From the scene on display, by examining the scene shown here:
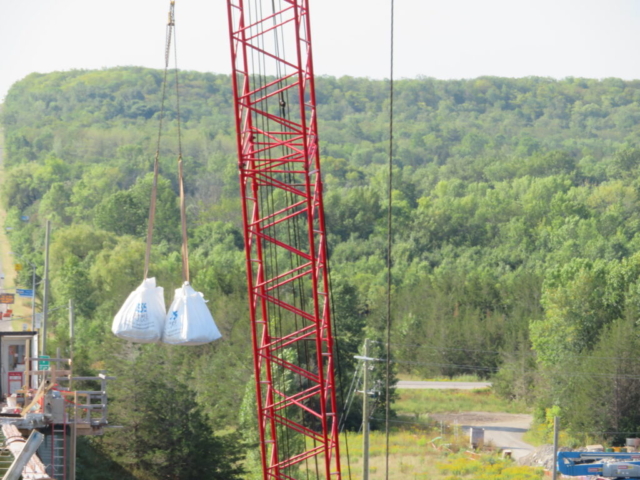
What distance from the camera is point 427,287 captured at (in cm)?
10325

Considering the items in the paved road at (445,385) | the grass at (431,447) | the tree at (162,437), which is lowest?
the paved road at (445,385)

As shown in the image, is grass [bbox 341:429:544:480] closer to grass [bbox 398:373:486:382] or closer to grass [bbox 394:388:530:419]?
grass [bbox 394:388:530:419]

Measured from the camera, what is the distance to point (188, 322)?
909 inches

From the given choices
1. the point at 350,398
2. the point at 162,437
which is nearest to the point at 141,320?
the point at 162,437

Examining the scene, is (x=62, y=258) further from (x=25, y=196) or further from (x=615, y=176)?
(x=615, y=176)

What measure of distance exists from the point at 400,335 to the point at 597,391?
1134 inches

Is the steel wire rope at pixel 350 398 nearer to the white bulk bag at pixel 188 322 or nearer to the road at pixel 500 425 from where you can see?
the road at pixel 500 425

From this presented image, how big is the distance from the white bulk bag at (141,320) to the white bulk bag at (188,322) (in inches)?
9.7

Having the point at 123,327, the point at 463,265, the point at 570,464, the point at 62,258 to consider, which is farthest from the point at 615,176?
the point at 123,327

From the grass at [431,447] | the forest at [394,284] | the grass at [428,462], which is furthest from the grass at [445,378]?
the grass at [428,462]

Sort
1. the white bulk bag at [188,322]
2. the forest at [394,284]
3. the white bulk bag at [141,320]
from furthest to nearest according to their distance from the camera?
the forest at [394,284] → the white bulk bag at [141,320] → the white bulk bag at [188,322]

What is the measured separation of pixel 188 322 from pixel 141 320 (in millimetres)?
1015

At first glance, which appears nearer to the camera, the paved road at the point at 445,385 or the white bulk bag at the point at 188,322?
the white bulk bag at the point at 188,322

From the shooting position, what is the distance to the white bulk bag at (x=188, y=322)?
2305cm
